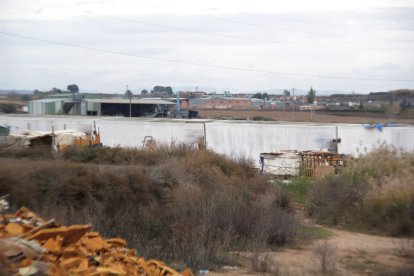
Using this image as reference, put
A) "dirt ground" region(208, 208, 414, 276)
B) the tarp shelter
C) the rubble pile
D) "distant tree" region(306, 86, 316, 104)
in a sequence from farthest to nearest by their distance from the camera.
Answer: "distant tree" region(306, 86, 316, 104), the tarp shelter, "dirt ground" region(208, 208, 414, 276), the rubble pile

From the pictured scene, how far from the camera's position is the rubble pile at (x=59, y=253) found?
7.96 metres

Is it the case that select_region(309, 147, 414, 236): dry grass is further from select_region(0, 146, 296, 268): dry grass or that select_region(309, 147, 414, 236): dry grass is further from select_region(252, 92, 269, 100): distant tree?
select_region(252, 92, 269, 100): distant tree

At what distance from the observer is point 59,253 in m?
8.76

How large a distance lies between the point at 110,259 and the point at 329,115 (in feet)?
217

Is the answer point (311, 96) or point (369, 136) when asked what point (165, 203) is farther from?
point (311, 96)

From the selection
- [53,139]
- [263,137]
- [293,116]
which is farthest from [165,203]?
[293,116]

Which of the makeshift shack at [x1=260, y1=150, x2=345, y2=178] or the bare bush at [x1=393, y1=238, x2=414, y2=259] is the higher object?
the bare bush at [x1=393, y1=238, x2=414, y2=259]

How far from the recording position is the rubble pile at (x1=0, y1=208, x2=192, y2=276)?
796cm

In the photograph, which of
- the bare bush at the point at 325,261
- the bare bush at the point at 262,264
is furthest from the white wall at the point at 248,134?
the bare bush at the point at 262,264

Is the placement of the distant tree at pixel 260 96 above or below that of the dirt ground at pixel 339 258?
above

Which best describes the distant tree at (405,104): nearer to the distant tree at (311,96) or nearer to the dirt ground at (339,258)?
the dirt ground at (339,258)

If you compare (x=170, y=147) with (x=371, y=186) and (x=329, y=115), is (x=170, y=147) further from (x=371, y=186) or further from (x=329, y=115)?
(x=329, y=115)

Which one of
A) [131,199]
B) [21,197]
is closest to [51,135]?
[131,199]

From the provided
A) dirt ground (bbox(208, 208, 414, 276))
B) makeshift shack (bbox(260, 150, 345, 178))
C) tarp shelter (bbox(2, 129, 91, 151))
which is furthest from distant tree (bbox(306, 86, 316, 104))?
dirt ground (bbox(208, 208, 414, 276))
